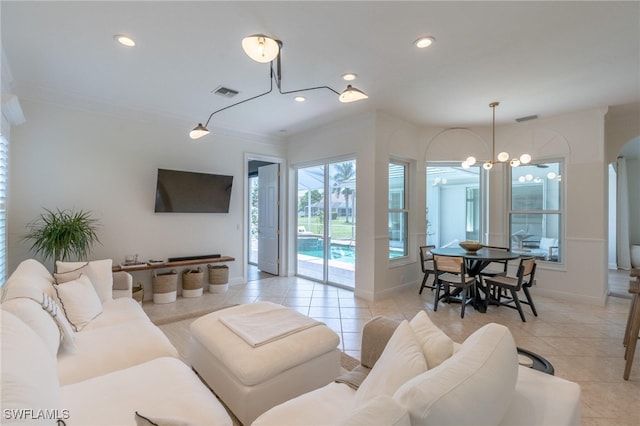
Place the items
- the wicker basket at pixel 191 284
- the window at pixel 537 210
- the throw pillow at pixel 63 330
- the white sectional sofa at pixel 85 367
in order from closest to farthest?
the white sectional sofa at pixel 85 367, the throw pillow at pixel 63 330, the wicker basket at pixel 191 284, the window at pixel 537 210

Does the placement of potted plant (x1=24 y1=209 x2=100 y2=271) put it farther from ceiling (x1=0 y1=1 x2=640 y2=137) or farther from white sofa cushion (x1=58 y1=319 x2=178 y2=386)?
white sofa cushion (x1=58 y1=319 x2=178 y2=386)

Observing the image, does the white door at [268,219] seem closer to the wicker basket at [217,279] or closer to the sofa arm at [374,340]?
the wicker basket at [217,279]

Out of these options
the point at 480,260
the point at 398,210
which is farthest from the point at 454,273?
the point at 398,210

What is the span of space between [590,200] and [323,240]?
424 cm

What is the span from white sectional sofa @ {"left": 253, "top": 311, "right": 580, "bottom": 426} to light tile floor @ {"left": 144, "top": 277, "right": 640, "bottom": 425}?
1300 mm

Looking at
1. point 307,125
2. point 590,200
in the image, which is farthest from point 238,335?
point 590,200

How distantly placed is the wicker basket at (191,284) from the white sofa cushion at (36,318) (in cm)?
288

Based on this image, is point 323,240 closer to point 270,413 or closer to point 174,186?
point 174,186

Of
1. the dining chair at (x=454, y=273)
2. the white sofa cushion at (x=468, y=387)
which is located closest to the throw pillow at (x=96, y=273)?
the white sofa cushion at (x=468, y=387)

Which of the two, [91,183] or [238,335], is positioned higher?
[91,183]

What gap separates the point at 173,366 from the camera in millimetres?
1764

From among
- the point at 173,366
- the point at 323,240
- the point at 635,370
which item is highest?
the point at 323,240

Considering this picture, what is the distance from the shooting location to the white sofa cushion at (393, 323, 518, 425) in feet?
2.82

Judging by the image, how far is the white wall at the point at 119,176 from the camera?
145 inches
